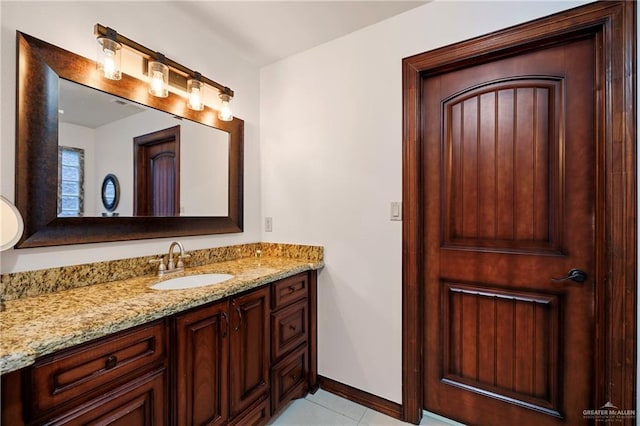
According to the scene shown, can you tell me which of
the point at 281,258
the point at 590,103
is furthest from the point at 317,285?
the point at 590,103

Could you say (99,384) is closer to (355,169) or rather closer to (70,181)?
(70,181)

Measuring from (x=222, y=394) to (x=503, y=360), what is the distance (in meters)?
1.46

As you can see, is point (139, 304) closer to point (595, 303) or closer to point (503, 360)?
point (503, 360)

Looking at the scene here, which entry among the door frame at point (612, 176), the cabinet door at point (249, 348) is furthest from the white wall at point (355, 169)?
the cabinet door at point (249, 348)

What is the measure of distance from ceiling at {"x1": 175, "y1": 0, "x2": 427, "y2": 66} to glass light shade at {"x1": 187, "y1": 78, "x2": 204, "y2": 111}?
41cm

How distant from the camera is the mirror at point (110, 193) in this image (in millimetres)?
1465

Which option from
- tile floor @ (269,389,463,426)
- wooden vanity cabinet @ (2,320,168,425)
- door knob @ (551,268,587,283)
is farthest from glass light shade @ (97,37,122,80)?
door knob @ (551,268,587,283)

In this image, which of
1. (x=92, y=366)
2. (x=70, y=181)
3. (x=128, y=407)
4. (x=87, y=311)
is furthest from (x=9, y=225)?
(x=128, y=407)

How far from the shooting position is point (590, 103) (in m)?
1.37

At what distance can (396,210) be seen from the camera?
1756 mm

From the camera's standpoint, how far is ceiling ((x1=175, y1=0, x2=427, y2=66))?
167 cm

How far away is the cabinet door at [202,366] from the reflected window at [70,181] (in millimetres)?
724

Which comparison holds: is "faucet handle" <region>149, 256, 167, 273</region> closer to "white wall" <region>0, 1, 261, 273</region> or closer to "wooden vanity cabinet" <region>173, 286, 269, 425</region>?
"white wall" <region>0, 1, 261, 273</region>

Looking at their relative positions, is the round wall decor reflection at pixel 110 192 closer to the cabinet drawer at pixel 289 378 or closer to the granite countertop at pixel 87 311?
the granite countertop at pixel 87 311
